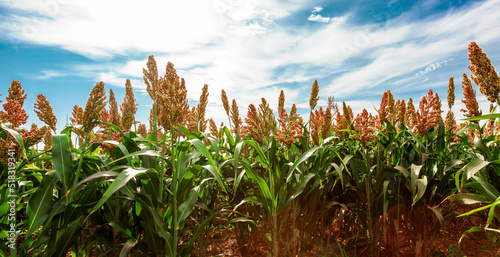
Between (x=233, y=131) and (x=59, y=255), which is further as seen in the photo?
(x=233, y=131)

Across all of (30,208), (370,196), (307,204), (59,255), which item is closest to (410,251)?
(370,196)

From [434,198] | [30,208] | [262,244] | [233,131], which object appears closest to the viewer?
[30,208]

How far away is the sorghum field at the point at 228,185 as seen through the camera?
1554mm

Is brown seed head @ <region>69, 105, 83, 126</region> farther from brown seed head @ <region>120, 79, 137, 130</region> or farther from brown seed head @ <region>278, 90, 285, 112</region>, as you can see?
brown seed head @ <region>278, 90, 285, 112</region>

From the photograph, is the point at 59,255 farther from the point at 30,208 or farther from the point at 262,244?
the point at 262,244

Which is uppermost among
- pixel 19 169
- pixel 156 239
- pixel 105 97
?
pixel 105 97

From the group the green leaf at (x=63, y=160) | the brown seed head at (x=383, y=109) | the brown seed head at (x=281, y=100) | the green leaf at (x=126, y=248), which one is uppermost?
the brown seed head at (x=281, y=100)

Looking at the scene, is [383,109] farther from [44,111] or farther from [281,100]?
[44,111]

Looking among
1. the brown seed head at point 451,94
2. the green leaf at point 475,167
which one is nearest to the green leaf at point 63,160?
the green leaf at point 475,167

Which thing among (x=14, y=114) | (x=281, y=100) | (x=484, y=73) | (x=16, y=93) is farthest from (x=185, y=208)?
(x=484, y=73)

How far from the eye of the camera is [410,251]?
7.55 feet

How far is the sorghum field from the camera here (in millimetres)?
1554

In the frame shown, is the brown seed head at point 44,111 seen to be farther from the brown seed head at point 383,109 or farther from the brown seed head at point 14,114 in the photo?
the brown seed head at point 383,109

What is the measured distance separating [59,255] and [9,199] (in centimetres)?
54
